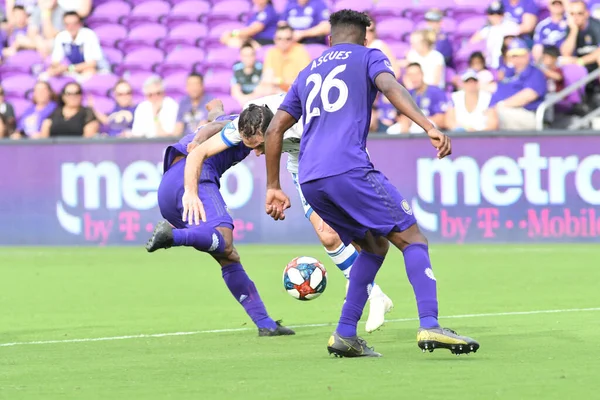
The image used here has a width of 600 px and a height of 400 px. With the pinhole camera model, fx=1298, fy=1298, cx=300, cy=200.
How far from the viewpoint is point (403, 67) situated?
64.1ft

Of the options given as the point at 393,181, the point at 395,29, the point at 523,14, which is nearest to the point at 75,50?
the point at 395,29

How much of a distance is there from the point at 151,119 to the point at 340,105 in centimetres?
1224

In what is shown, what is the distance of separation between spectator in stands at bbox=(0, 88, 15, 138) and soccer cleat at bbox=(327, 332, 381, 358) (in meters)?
13.6

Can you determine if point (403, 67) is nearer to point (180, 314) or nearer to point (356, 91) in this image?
point (180, 314)

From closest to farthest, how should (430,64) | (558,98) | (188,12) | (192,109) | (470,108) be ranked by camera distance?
(558,98) → (470,108) → (192,109) → (430,64) → (188,12)

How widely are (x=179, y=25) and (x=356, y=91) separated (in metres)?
16.1

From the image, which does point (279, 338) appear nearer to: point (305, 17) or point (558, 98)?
point (558, 98)

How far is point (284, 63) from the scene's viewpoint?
19500 mm

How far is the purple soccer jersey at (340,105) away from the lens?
24.0 feet

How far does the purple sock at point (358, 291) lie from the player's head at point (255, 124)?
1360mm

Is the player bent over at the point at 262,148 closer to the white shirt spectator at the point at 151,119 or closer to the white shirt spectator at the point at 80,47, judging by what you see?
the white shirt spectator at the point at 151,119

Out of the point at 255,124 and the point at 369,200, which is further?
the point at 255,124

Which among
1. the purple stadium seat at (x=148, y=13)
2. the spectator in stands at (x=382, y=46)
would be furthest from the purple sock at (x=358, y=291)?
the purple stadium seat at (x=148, y=13)

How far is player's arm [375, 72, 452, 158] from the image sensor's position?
6875mm
